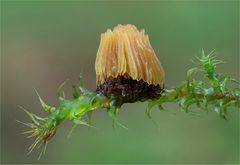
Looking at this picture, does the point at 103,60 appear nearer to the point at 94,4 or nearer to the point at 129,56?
the point at 129,56

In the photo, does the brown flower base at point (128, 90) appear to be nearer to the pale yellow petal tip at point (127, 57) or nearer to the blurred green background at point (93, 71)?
the pale yellow petal tip at point (127, 57)

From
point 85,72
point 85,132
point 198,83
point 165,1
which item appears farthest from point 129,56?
point 165,1

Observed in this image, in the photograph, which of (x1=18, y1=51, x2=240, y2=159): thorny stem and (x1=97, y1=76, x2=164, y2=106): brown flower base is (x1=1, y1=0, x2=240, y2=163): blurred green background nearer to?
(x1=18, y1=51, x2=240, y2=159): thorny stem

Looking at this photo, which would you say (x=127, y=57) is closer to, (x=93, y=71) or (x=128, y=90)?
(x=128, y=90)

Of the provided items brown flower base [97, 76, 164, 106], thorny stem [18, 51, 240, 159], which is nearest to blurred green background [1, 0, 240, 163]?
thorny stem [18, 51, 240, 159]

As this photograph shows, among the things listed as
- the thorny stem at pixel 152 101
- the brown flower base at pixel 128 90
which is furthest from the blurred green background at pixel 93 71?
the brown flower base at pixel 128 90

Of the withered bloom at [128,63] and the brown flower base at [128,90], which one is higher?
the withered bloom at [128,63]

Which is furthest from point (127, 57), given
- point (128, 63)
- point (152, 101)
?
point (152, 101)
